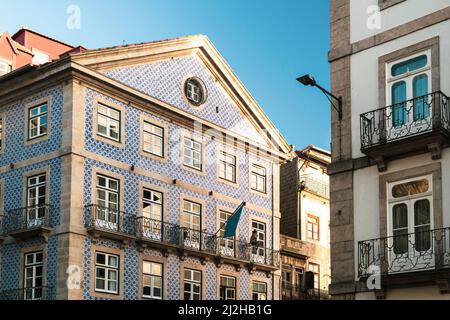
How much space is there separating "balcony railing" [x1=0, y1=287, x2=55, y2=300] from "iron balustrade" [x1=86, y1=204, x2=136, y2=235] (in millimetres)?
2795

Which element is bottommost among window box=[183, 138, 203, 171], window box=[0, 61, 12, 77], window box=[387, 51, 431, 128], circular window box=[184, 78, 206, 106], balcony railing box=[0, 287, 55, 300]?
balcony railing box=[0, 287, 55, 300]

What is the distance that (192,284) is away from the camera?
36562 millimetres

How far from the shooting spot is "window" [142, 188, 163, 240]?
34.5m

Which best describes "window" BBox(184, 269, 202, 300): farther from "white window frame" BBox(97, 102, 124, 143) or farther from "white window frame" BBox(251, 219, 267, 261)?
"white window frame" BBox(97, 102, 124, 143)

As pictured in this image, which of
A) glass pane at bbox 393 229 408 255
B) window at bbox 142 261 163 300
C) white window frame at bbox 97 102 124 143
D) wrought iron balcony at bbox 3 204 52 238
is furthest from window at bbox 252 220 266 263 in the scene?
glass pane at bbox 393 229 408 255

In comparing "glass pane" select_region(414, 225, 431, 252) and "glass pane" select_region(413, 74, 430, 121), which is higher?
"glass pane" select_region(413, 74, 430, 121)

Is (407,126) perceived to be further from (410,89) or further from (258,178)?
(258,178)

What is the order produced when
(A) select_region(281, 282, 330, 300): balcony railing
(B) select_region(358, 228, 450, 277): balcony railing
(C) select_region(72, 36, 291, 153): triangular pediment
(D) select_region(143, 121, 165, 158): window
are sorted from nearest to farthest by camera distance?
(B) select_region(358, 228, 450, 277): balcony railing < (C) select_region(72, 36, 291, 153): triangular pediment < (D) select_region(143, 121, 165, 158): window < (A) select_region(281, 282, 330, 300): balcony railing

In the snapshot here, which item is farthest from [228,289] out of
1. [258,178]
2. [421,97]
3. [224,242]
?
[421,97]

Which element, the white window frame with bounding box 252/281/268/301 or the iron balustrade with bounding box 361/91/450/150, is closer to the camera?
the iron balustrade with bounding box 361/91/450/150

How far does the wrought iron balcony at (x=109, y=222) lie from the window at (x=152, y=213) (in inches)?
30.7

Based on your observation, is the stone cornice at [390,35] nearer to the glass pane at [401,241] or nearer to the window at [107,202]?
the glass pane at [401,241]

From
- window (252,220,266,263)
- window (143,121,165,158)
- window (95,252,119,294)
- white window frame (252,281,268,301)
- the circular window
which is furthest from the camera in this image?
window (252,220,266,263)

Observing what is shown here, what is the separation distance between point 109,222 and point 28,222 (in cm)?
306
